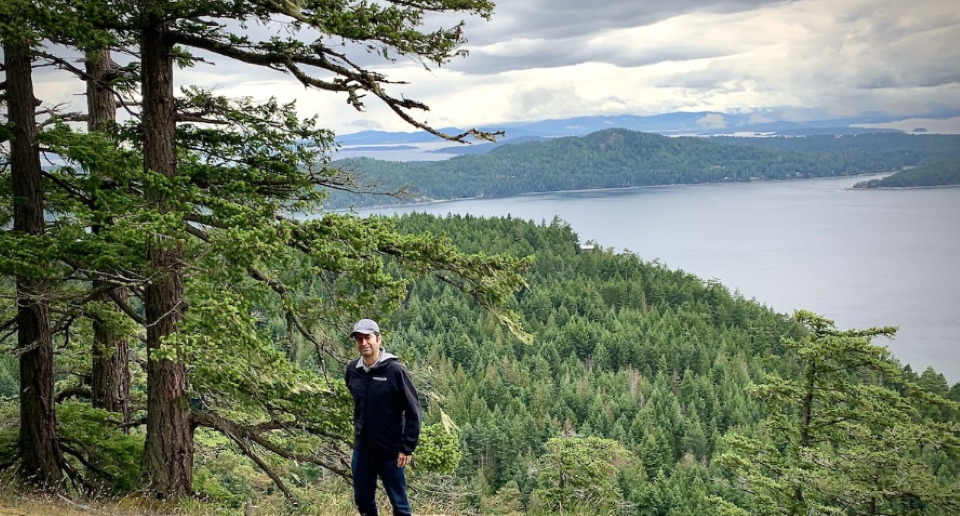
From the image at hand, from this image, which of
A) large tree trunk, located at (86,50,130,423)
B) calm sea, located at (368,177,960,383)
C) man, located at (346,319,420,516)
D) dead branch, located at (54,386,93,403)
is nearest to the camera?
man, located at (346,319,420,516)

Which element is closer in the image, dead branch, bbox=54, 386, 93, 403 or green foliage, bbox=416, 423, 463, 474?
green foliage, bbox=416, 423, 463, 474

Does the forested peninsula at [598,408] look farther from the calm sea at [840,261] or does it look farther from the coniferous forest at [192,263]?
the calm sea at [840,261]

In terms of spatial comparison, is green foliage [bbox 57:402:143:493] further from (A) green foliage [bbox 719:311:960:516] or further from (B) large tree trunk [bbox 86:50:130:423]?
(A) green foliage [bbox 719:311:960:516]

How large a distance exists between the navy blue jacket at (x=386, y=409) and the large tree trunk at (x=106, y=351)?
4.67 m

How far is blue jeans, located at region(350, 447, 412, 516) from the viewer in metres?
5.31

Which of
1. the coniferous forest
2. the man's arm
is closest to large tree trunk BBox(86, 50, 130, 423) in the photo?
the coniferous forest

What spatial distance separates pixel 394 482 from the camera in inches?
210

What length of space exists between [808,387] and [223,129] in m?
12.8

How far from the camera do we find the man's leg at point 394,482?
17.4ft

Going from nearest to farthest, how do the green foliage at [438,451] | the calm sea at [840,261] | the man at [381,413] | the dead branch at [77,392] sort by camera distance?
the man at [381,413]
the green foliage at [438,451]
the dead branch at [77,392]
the calm sea at [840,261]

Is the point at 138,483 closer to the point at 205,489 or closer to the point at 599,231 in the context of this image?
the point at 205,489

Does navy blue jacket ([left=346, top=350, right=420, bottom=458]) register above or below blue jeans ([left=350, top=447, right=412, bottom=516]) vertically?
above

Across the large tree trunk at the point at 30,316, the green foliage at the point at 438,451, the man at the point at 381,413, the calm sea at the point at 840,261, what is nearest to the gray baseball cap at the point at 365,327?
the man at the point at 381,413

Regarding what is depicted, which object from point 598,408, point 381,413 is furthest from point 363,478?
point 598,408
